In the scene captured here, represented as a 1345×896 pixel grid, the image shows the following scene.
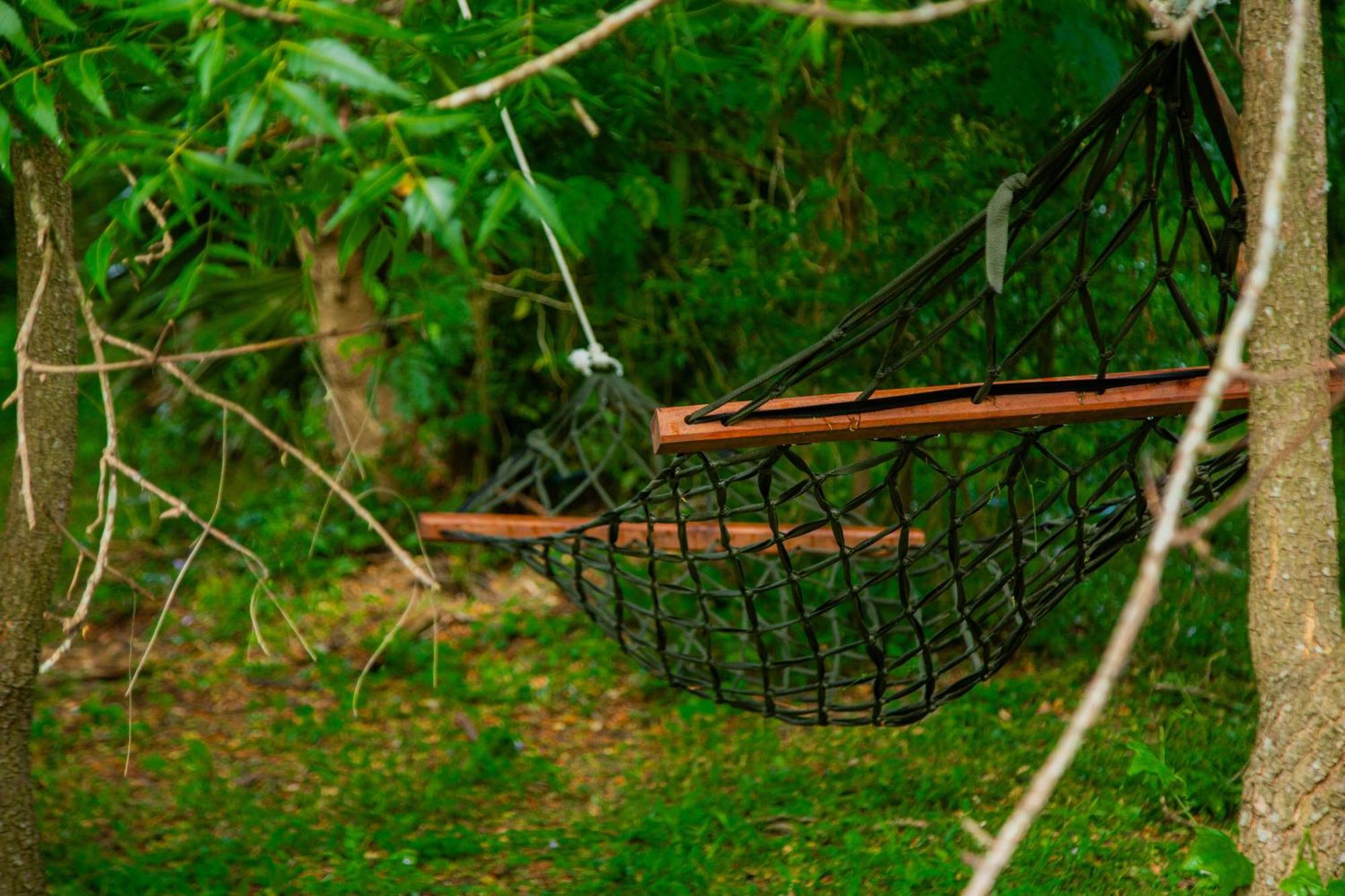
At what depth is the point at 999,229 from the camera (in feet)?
4.46

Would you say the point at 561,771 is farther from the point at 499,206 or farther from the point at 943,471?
the point at 499,206

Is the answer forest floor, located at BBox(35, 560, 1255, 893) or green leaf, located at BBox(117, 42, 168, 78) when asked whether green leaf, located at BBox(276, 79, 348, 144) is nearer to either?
green leaf, located at BBox(117, 42, 168, 78)

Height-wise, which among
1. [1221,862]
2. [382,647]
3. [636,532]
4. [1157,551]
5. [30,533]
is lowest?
[1221,862]

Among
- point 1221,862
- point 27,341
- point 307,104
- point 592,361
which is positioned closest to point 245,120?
point 307,104

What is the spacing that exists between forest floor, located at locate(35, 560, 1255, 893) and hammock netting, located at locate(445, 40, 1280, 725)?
0.18 meters

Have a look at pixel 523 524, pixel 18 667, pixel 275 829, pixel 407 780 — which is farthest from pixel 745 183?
pixel 18 667

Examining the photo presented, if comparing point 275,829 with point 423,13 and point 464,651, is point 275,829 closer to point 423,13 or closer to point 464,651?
point 464,651

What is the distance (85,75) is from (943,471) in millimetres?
1071

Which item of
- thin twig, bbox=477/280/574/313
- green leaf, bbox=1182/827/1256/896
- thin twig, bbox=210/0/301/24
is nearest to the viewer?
thin twig, bbox=210/0/301/24

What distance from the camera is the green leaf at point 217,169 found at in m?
1.16

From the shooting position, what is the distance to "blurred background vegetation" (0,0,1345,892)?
1.57 metres

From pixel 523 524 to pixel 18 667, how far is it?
876 mm

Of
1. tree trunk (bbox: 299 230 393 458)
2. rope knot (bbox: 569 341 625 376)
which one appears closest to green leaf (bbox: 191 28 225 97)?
rope knot (bbox: 569 341 625 376)

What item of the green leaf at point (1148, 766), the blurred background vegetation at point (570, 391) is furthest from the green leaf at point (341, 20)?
the green leaf at point (1148, 766)
